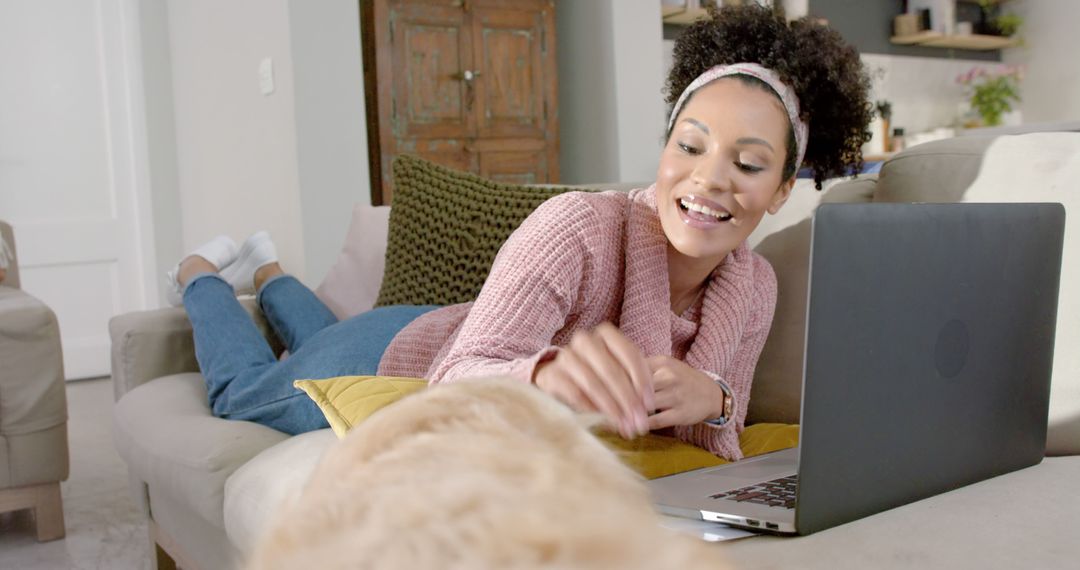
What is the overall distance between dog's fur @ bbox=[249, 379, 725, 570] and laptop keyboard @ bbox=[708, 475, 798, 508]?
51 centimetres

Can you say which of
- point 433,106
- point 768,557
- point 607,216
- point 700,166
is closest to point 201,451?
point 607,216

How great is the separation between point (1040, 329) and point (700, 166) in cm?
45

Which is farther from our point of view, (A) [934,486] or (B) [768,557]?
(A) [934,486]

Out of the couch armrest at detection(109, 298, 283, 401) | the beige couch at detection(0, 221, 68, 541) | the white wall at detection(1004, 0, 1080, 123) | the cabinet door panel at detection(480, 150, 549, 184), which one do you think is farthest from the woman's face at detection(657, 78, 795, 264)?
the white wall at detection(1004, 0, 1080, 123)

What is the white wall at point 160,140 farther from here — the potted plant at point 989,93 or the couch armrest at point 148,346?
the potted plant at point 989,93

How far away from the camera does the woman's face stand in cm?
118

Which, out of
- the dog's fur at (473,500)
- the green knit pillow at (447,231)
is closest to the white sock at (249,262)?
the green knit pillow at (447,231)

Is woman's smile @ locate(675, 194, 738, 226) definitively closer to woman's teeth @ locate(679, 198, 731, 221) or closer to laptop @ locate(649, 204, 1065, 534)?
woman's teeth @ locate(679, 198, 731, 221)

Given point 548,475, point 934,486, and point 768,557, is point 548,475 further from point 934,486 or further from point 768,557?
point 934,486

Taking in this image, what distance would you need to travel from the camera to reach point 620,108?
419 centimetres

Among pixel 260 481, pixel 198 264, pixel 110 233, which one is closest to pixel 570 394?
pixel 260 481

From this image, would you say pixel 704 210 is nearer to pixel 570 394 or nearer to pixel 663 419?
pixel 663 419

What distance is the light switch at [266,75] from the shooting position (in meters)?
3.33

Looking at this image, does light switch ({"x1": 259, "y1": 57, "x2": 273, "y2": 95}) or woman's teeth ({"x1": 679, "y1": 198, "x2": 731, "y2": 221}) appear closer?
woman's teeth ({"x1": 679, "y1": 198, "x2": 731, "y2": 221})
